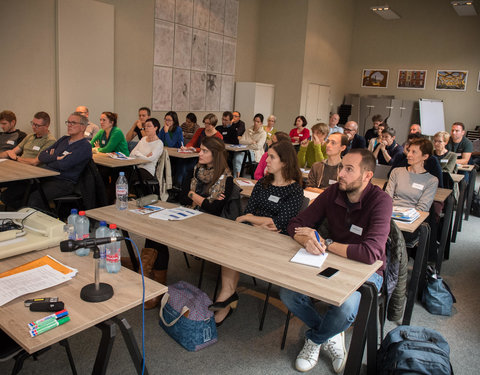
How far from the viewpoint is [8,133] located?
5.43 metres

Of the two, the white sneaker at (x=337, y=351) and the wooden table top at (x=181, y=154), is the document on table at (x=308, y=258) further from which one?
the wooden table top at (x=181, y=154)

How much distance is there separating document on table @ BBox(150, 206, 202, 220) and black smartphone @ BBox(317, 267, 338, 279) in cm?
114

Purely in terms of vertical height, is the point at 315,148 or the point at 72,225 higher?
the point at 315,148

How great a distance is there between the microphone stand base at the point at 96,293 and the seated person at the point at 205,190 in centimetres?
130

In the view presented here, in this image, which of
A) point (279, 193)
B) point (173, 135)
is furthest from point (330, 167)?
point (173, 135)

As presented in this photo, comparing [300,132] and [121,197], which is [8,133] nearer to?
[121,197]

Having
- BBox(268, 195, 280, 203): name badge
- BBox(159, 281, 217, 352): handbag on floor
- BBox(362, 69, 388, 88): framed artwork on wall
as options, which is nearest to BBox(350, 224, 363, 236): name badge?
BBox(268, 195, 280, 203): name badge

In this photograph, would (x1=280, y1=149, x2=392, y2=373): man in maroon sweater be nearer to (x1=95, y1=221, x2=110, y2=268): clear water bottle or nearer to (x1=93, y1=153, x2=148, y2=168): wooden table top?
(x1=95, y1=221, x2=110, y2=268): clear water bottle

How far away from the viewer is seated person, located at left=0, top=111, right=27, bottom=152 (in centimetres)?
530

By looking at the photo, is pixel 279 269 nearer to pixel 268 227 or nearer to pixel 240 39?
pixel 268 227

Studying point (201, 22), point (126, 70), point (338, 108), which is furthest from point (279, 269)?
point (338, 108)

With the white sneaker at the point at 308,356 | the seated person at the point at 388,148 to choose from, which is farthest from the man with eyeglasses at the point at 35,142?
the seated person at the point at 388,148

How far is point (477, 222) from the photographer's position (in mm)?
5832

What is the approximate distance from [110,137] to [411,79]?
981 cm
